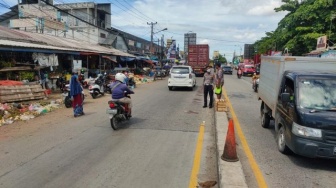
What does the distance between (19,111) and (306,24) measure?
1142 inches

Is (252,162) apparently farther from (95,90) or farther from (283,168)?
(95,90)

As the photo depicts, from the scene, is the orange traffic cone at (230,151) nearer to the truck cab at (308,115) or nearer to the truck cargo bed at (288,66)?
the truck cab at (308,115)

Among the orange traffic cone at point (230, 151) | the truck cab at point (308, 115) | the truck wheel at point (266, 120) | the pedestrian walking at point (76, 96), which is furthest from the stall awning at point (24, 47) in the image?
the truck cab at point (308, 115)

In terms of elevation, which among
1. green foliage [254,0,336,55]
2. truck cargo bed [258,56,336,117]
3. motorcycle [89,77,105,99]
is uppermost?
green foliage [254,0,336,55]

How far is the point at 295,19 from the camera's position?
3191cm

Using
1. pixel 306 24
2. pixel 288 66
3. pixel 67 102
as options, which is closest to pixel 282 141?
pixel 288 66

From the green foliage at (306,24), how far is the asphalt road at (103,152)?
77.2 ft

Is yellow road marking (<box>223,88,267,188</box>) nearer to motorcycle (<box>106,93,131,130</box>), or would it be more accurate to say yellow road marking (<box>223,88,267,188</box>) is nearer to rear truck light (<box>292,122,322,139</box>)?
rear truck light (<box>292,122,322,139</box>)

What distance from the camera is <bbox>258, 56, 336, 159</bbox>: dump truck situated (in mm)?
5617

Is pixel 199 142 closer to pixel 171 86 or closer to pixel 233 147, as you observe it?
pixel 233 147

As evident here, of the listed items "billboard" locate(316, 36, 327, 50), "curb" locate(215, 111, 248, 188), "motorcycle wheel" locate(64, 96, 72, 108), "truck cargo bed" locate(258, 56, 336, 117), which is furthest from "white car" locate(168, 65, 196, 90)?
"curb" locate(215, 111, 248, 188)

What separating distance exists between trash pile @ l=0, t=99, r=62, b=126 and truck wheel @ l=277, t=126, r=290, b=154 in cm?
826

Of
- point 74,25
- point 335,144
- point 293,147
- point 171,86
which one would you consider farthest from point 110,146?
point 74,25

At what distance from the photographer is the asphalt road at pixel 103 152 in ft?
17.1
